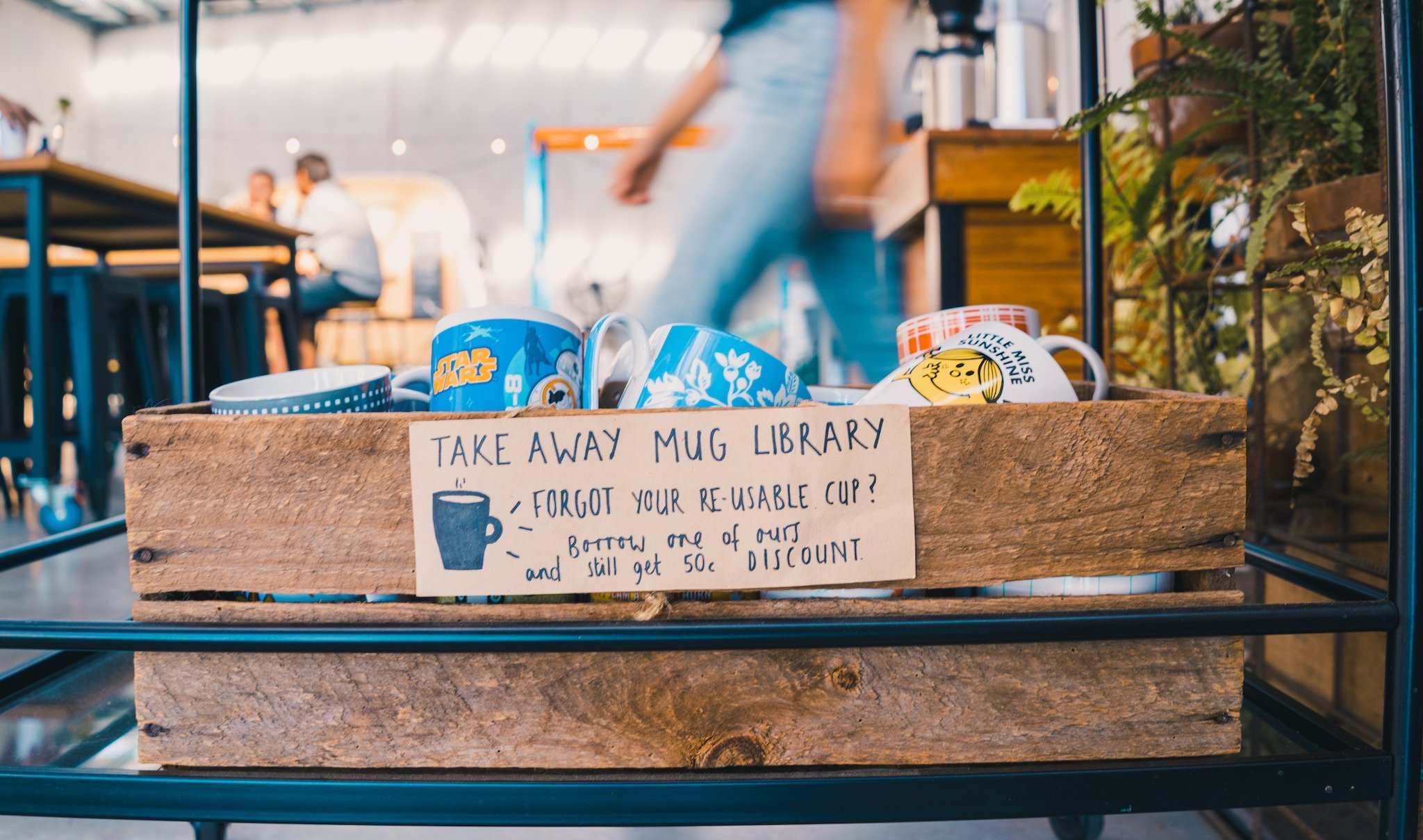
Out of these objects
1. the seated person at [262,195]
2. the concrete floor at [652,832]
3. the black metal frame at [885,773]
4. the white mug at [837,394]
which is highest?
the seated person at [262,195]

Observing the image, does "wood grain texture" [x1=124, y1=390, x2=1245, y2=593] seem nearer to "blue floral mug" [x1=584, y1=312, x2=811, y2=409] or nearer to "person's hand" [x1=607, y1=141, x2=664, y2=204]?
"blue floral mug" [x1=584, y1=312, x2=811, y2=409]

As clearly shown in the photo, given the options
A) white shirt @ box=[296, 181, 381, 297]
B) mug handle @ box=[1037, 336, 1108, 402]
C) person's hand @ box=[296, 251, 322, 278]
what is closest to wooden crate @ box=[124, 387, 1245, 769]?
mug handle @ box=[1037, 336, 1108, 402]

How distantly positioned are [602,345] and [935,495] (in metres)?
0.22

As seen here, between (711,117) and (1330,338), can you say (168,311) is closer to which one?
(711,117)

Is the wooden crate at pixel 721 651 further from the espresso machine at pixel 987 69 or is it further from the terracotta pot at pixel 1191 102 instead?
the espresso machine at pixel 987 69

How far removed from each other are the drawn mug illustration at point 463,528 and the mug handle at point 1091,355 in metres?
0.38

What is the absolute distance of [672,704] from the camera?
0.46 meters

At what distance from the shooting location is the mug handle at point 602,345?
53 cm

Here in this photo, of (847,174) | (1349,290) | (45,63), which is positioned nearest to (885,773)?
(1349,290)

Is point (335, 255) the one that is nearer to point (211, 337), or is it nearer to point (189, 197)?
point (211, 337)

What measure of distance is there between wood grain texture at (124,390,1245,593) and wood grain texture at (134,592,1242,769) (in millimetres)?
48

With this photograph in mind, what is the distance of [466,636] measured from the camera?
1.33 ft

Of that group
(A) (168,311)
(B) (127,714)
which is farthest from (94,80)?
(B) (127,714)

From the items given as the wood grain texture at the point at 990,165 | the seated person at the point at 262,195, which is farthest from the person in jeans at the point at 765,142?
the seated person at the point at 262,195
